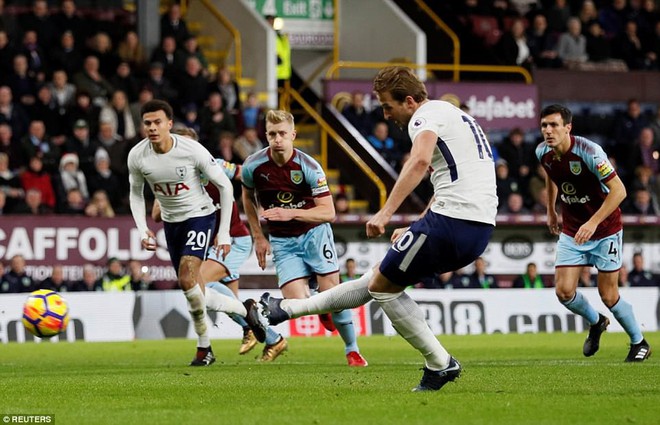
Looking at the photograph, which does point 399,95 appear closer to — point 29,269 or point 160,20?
point 29,269

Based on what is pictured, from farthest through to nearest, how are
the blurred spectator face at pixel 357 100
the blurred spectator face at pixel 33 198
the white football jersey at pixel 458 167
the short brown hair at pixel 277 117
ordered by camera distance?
the blurred spectator face at pixel 357 100, the blurred spectator face at pixel 33 198, the short brown hair at pixel 277 117, the white football jersey at pixel 458 167

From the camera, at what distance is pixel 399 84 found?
875 centimetres

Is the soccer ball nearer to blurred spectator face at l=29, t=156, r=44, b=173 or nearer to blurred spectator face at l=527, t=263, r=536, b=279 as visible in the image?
blurred spectator face at l=29, t=156, r=44, b=173

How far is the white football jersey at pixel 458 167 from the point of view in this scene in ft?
28.5

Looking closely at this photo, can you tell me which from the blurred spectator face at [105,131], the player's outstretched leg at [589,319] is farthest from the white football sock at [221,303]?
the blurred spectator face at [105,131]

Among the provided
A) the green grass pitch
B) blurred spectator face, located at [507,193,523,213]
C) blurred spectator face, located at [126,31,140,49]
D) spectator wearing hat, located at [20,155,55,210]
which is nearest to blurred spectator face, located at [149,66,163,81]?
blurred spectator face, located at [126,31,140,49]

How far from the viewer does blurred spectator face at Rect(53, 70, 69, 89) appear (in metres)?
22.8

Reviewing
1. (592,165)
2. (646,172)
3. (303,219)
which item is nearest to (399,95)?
(303,219)

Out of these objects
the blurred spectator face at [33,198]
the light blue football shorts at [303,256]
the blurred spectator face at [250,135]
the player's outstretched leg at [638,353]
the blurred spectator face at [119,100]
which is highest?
the blurred spectator face at [119,100]

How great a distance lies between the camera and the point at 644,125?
1088 inches

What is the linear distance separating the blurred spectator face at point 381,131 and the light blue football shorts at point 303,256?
12.7 meters

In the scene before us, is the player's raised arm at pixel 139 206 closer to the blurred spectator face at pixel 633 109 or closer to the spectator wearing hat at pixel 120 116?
the spectator wearing hat at pixel 120 116

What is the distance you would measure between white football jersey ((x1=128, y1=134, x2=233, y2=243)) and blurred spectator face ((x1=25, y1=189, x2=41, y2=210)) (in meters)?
8.46

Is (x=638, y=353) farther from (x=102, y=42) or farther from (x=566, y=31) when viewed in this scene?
(x=566, y=31)
